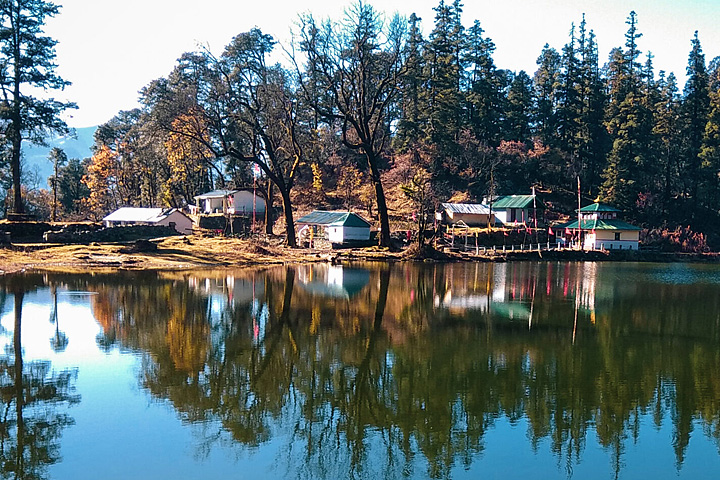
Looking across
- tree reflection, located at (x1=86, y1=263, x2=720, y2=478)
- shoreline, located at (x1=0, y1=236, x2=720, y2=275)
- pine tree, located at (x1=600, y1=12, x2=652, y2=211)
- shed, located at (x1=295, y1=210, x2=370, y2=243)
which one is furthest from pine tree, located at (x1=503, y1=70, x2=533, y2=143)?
tree reflection, located at (x1=86, y1=263, x2=720, y2=478)

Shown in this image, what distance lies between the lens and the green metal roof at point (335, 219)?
181ft

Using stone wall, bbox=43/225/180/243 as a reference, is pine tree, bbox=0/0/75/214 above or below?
above

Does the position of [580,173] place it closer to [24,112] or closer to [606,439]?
[24,112]

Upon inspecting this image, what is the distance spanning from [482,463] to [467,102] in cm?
7349

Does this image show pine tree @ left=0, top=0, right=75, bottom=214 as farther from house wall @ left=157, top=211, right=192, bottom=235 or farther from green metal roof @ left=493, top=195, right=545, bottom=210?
green metal roof @ left=493, top=195, right=545, bottom=210

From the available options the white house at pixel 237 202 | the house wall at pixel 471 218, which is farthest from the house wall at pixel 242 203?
the house wall at pixel 471 218

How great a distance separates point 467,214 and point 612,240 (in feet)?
48.8

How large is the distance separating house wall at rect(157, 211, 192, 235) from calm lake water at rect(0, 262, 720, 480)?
3408 cm

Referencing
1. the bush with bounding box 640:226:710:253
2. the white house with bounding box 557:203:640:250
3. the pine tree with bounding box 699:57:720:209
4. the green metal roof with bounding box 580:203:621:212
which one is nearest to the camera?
the white house with bounding box 557:203:640:250

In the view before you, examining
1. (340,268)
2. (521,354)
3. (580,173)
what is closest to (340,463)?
(521,354)

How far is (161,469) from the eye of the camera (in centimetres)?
969

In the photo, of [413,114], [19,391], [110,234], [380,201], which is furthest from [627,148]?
[19,391]

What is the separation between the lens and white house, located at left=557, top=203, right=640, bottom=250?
6053 cm

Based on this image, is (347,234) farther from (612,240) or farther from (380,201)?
(612,240)
